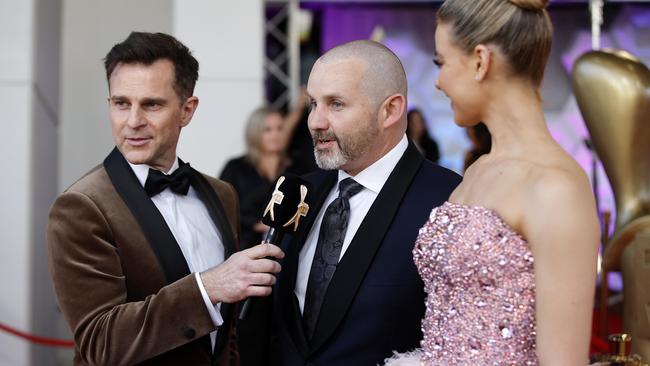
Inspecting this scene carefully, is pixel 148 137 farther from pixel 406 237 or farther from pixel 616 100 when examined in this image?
pixel 616 100

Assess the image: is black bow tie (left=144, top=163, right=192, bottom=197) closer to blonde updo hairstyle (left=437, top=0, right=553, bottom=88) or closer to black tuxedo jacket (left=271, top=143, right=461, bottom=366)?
black tuxedo jacket (left=271, top=143, right=461, bottom=366)

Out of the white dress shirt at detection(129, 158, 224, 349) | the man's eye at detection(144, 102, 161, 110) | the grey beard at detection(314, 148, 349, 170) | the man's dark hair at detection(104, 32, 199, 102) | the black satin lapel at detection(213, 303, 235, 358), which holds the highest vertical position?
the man's dark hair at detection(104, 32, 199, 102)

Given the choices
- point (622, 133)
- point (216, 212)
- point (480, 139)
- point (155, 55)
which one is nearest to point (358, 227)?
point (216, 212)

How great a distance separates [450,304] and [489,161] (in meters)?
0.37

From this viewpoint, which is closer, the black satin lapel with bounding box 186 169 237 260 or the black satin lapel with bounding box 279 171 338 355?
the black satin lapel with bounding box 279 171 338 355

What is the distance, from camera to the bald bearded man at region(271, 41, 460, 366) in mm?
2457

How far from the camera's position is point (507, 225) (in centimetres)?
193

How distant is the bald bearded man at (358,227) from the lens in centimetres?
246

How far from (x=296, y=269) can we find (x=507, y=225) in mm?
956

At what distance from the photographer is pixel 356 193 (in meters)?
2.70

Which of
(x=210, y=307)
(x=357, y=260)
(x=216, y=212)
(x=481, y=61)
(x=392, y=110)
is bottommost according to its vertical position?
(x=210, y=307)

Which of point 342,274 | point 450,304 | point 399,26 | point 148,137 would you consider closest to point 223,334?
point 342,274

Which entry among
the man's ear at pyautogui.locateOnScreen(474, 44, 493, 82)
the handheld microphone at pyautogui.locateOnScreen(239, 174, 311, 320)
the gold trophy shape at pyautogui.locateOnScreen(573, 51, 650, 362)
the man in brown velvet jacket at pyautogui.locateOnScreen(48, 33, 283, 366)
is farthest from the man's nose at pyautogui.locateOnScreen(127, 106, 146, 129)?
the gold trophy shape at pyautogui.locateOnScreen(573, 51, 650, 362)

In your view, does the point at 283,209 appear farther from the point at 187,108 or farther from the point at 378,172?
the point at 187,108
